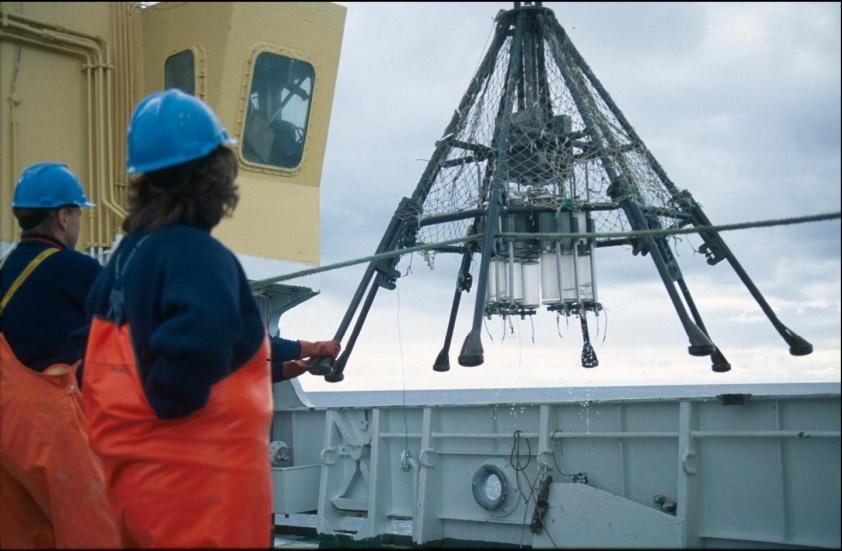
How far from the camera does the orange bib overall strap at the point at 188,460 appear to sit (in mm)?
2018

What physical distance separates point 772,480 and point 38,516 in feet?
12.7

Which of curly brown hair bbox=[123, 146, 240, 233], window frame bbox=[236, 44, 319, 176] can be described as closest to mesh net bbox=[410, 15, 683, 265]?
window frame bbox=[236, 44, 319, 176]

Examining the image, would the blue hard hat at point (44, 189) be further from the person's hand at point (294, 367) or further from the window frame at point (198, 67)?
the window frame at point (198, 67)

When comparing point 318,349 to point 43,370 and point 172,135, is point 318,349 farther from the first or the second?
point 172,135

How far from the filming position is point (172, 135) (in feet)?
7.30

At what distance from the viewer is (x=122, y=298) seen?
2.24m

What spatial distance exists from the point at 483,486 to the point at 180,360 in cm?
494

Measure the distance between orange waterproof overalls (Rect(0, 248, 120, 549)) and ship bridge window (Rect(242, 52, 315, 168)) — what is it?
3470 millimetres

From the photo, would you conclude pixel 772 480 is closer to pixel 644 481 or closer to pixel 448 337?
pixel 644 481

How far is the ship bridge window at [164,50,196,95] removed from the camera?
A: 6344 millimetres

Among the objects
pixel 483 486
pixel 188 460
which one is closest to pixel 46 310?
pixel 188 460

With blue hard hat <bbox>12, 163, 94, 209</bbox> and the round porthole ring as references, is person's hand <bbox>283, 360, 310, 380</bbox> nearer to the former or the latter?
blue hard hat <bbox>12, 163, 94, 209</bbox>

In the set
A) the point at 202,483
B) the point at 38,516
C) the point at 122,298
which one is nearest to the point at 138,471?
the point at 202,483

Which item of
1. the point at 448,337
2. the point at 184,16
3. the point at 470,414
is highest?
the point at 184,16
